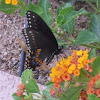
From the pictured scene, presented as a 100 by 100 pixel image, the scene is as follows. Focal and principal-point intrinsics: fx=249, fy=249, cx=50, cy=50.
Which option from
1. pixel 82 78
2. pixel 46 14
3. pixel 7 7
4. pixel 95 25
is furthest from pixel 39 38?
pixel 82 78

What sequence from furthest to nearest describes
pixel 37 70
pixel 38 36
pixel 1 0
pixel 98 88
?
pixel 37 70 → pixel 38 36 → pixel 1 0 → pixel 98 88

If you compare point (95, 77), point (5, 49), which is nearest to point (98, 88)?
point (95, 77)

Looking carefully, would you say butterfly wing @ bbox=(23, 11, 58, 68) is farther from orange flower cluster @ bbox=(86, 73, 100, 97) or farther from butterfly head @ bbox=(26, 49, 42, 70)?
orange flower cluster @ bbox=(86, 73, 100, 97)

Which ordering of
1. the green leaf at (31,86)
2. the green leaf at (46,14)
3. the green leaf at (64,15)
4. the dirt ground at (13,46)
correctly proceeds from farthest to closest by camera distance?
the dirt ground at (13,46) < the green leaf at (46,14) < the green leaf at (64,15) < the green leaf at (31,86)

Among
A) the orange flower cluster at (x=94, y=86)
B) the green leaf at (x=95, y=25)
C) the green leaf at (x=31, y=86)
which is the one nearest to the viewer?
the orange flower cluster at (x=94, y=86)

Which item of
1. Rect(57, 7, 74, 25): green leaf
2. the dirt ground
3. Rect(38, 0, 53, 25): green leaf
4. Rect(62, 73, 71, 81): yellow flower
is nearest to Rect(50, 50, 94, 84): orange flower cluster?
Rect(62, 73, 71, 81): yellow flower

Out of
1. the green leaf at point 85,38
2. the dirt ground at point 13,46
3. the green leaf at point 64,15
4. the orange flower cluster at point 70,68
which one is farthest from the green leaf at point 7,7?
the dirt ground at point 13,46

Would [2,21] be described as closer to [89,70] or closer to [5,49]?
[5,49]

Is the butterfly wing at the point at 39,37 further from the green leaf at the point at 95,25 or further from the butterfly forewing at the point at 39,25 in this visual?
the green leaf at the point at 95,25
